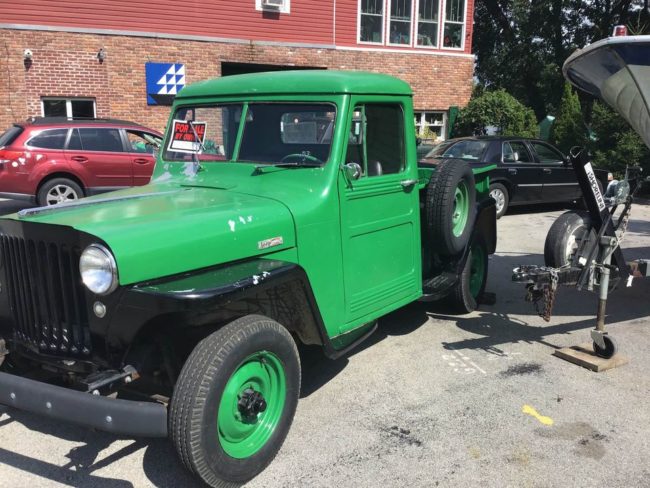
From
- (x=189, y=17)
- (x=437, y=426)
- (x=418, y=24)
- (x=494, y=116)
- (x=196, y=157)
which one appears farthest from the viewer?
(x=418, y=24)

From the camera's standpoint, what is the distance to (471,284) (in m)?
5.58

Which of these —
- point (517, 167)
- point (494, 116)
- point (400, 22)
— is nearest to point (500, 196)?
point (517, 167)

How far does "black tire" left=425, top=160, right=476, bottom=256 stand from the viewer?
4.39 metres

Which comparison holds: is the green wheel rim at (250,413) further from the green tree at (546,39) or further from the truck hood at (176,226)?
the green tree at (546,39)

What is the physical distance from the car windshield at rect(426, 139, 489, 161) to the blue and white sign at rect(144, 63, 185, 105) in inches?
280

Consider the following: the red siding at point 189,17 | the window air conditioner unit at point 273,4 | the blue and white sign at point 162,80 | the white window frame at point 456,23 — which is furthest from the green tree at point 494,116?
the blue and white sign at point 162,80

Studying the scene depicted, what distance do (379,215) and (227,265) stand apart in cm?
130

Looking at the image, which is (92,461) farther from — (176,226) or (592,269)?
(592,269)

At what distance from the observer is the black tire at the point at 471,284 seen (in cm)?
514

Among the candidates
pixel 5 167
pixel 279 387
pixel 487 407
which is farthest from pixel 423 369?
pixel 5 167

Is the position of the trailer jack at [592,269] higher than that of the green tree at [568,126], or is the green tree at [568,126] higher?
the green tree at [568,126]

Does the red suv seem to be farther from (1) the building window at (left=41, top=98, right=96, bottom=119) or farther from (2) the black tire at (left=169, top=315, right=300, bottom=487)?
(2) the black tire at (left=169, top=315, right=300, bottom=487)

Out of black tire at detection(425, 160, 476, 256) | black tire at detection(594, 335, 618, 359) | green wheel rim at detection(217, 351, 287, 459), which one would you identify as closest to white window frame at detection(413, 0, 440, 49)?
black tire at detection(425, 160, 476, 256)

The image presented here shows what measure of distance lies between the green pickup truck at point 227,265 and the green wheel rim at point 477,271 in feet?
3.45
